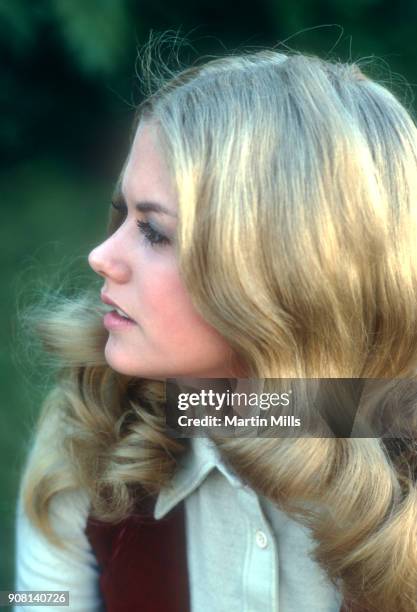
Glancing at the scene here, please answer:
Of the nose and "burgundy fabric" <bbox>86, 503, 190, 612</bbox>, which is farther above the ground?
the nose

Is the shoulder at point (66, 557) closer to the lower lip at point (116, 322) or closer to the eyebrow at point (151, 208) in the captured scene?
the lower lip at point (116, 322)

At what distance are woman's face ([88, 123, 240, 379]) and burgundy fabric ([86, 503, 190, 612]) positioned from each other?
11.5 inches

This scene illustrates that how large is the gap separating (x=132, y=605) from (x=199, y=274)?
569 mm

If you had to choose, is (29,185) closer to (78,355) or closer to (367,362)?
(78,355)

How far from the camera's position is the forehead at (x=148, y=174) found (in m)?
1.09

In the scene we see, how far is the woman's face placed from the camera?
3.63 feet

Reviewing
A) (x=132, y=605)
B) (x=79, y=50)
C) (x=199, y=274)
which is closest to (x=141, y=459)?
(x=132, y=605)

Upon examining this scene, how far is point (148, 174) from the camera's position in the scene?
3.67 ft

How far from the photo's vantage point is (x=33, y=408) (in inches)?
84.0

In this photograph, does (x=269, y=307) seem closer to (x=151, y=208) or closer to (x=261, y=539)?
(x=151, y=208)

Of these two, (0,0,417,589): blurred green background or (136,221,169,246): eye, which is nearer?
(136,221,169,246): eye

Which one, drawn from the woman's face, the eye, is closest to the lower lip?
the woman's face

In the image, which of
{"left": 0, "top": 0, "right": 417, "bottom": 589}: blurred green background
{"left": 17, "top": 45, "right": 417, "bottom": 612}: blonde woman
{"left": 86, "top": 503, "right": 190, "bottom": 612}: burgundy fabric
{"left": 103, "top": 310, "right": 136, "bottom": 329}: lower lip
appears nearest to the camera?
{"left": 17, "top": 45, "right": 417, "bottom": 612}: blonde woman

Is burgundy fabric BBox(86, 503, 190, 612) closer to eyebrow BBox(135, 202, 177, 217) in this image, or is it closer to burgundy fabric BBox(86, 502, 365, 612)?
burgundy fabric BBox(86, 502, 365, 612)
